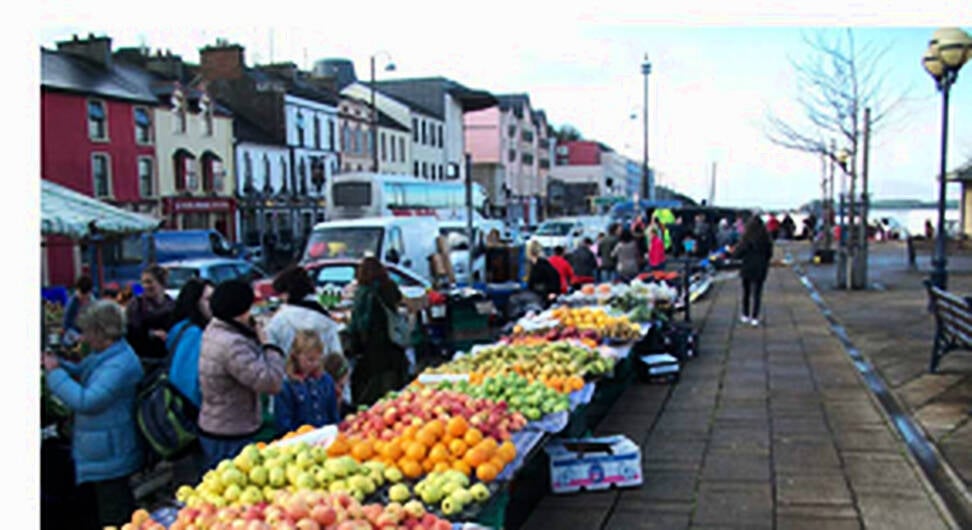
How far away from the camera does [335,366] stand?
6.80 metres

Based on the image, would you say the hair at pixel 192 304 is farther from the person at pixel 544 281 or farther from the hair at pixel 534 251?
the hair at pixel 534 251

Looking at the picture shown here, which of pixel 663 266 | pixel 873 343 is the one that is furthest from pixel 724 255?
pixel 873 343

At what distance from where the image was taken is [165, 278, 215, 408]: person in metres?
5.57

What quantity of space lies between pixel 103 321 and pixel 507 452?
2.59 m

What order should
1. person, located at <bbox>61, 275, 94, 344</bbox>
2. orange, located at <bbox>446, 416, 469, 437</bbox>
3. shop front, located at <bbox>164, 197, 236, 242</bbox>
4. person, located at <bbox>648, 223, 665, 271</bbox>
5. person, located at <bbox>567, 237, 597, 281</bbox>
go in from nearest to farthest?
orange, located at <bbox>446, 416, 469, 437</bbox>
person, located at <bbox>61, 275, 94, 344</bbox>
person, located at <bbox>567, 237, 597, 281</bbox>
person, located at <bbox>648, 223, 665, 271</bbox>
shop front, located at <bbox>164, 197, 236, 242</bbox>

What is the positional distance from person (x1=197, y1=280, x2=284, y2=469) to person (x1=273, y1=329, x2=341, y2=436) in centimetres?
45

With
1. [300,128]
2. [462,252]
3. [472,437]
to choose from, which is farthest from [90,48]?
[472,437]

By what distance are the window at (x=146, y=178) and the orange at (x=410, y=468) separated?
33.1m

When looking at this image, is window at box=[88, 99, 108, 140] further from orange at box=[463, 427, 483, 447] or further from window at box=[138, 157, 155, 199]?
orange at box=[463, 427, 483, 447]

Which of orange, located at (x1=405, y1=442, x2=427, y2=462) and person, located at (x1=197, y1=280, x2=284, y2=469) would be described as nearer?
orange, located at (x1=405, y1=442, x2=427, y2=462)

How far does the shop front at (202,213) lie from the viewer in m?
35.6

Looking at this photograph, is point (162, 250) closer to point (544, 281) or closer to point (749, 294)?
point (544, 281)

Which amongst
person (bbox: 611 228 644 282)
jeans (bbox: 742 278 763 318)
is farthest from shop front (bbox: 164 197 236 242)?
jeans (bbox: 742 278 763 318)

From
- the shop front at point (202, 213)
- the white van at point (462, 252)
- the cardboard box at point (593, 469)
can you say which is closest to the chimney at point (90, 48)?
the shop front at point (202, 213)
